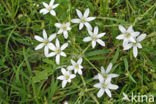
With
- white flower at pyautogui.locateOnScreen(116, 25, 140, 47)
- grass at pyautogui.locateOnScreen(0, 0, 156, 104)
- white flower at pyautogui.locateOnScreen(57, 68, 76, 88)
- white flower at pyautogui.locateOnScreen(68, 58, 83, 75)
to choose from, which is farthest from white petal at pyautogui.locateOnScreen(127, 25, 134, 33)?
white flower at pyautogui.locateOnScreen(57, 68, 76, 88)

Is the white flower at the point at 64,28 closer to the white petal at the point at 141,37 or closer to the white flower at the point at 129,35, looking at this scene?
the white flower at the point at 129,35

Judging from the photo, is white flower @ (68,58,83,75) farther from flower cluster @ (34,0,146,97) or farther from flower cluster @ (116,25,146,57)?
flower cluster @ (116,25,146,57)

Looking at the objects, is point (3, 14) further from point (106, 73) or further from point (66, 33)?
point (106, 73)

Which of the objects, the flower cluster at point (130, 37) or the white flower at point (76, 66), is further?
the white flower at point (76, 66)

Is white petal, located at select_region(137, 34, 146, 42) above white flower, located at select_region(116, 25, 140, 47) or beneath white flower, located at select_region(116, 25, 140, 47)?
beneath

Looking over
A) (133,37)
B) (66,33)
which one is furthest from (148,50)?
(66,33)

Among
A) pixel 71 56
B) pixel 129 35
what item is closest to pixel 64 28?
pixel 71 56

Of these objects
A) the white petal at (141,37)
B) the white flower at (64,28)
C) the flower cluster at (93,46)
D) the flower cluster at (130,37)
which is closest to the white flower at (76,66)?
the flower cluster at (93,46)

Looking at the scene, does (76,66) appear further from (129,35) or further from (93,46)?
(129,35)

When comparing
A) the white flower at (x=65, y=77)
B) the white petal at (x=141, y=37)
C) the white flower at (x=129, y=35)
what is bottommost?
the white flower at (x=65, y=77)

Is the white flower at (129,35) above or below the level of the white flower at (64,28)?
below
